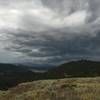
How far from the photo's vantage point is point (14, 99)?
1825 inches

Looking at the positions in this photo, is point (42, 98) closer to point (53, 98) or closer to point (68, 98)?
point (53, 98)

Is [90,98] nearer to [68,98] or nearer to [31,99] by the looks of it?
[68,98]

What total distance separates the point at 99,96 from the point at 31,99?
12.6 m

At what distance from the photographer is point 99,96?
119 feet

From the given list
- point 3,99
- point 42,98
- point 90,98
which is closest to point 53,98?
point 42,98

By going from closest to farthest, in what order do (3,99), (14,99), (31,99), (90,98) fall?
(90,98) → (31,99) → (14,99) → (3,99)

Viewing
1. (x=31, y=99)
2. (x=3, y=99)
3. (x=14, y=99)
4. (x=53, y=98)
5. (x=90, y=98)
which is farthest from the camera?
(x=3, y=99)

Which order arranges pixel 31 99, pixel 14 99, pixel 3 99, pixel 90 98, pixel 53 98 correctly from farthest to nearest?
pixel 3 99
pixel 14 99
pixel 31 99
pixel 53 98
pixel 90 98

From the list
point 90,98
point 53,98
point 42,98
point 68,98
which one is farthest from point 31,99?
point 90,98

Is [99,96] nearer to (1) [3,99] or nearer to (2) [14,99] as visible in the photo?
(2) [14,99]

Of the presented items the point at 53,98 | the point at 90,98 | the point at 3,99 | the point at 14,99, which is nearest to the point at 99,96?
the point at 90,98

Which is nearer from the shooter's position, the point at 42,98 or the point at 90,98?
the point at 90,98

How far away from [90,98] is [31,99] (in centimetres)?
1178

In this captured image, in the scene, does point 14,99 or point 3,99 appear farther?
point 3,99
